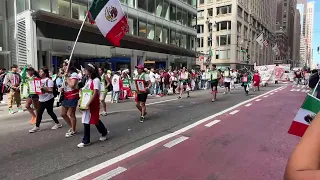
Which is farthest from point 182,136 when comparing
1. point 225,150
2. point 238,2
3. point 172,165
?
point 238,2

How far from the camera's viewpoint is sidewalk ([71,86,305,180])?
426 cm

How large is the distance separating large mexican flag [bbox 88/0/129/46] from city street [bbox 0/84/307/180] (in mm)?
2929

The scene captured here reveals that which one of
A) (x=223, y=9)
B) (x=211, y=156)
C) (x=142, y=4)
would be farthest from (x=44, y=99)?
(x=223, y=9)

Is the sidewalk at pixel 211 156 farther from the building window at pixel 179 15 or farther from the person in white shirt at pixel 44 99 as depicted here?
the building window at pixel 179 15

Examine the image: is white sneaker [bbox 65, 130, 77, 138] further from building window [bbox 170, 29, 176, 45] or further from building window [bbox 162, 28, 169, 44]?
building window [bbox 170, 29, 176, 45]

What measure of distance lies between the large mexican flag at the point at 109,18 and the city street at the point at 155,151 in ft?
9.61

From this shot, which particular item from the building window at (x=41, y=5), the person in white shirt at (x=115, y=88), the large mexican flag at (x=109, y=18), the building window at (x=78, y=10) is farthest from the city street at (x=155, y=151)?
the building window at (x=78, y=10)

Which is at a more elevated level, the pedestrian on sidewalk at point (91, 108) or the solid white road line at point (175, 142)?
the pedestrian on sidewalk at point (91, 108)

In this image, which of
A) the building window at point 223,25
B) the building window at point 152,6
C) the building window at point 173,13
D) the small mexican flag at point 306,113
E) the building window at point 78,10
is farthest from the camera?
the building window at point 223,25

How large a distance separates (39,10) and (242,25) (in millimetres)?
60401

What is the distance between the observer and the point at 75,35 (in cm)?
2009

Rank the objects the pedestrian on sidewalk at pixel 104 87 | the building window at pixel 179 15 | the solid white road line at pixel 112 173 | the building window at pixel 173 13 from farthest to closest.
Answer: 1. the building window at pixel 179 15
2. the building window at pixel 173 13
3. the pedestrian on sidewalk at pixel 104 87
4. the solid white road line at pixel 112 173

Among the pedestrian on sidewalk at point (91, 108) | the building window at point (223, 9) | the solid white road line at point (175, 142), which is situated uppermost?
the building window at point (223, 9)

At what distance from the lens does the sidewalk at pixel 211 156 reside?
14.0 ft
